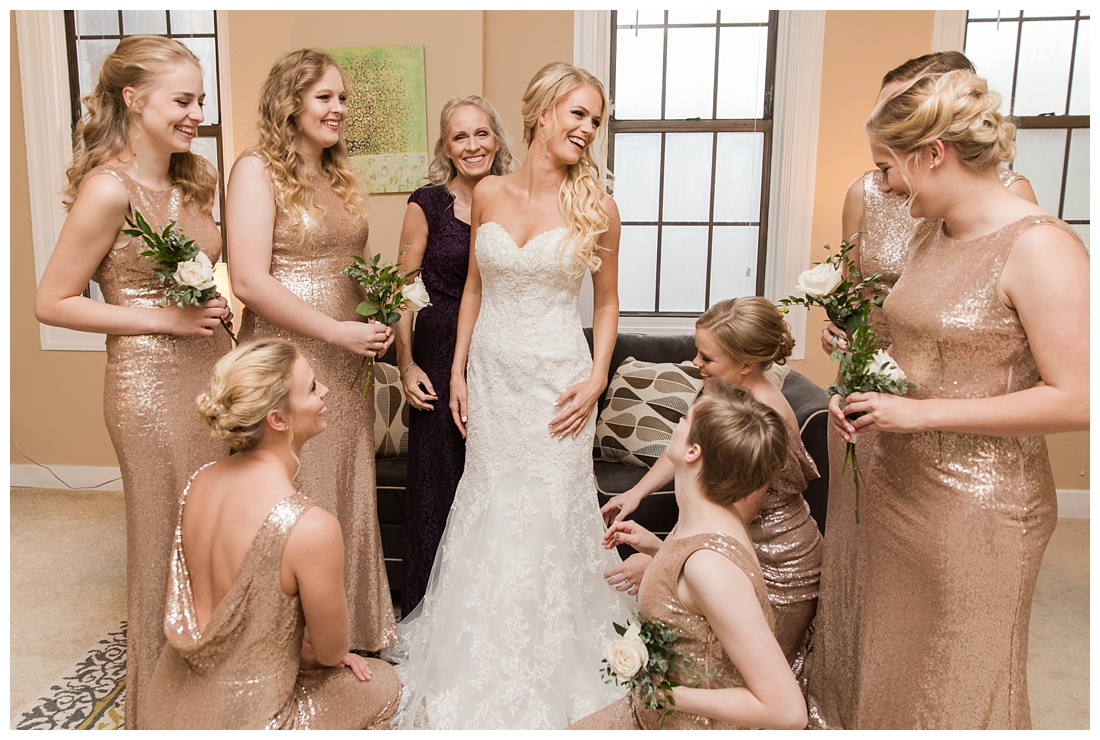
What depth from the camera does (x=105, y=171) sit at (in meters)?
2.32

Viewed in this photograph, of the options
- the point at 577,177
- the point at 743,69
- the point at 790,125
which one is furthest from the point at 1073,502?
the point at 577,177

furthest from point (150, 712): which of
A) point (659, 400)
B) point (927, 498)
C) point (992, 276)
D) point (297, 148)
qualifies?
point (659, 400)

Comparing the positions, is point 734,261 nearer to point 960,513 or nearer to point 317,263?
point 317,263

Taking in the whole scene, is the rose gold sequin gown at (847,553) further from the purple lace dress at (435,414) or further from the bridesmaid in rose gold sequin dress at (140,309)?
the bridesmaid in rose gold sequin dress at (140,309)

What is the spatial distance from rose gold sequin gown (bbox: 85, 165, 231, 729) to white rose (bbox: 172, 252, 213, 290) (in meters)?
0.18

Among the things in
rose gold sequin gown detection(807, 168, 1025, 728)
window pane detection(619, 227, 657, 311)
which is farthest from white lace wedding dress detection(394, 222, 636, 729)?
window pane detection(619, 227, 657, 311)

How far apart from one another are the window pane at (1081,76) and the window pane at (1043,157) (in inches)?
6.4

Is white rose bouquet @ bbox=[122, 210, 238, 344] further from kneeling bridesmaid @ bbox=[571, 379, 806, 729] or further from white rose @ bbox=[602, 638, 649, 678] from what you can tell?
white rose @ bbox=[602, 638, 649, 678]

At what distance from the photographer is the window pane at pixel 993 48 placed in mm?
4777

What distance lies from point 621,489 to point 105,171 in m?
2.30

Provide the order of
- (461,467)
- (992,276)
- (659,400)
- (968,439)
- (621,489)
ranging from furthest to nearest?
(659,400)
(621,489)
(461,467)
(968,439)
(992,276)

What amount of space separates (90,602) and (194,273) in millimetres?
2201

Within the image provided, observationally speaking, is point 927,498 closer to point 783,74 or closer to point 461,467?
point 461,467

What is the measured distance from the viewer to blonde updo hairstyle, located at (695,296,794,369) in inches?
93.9
